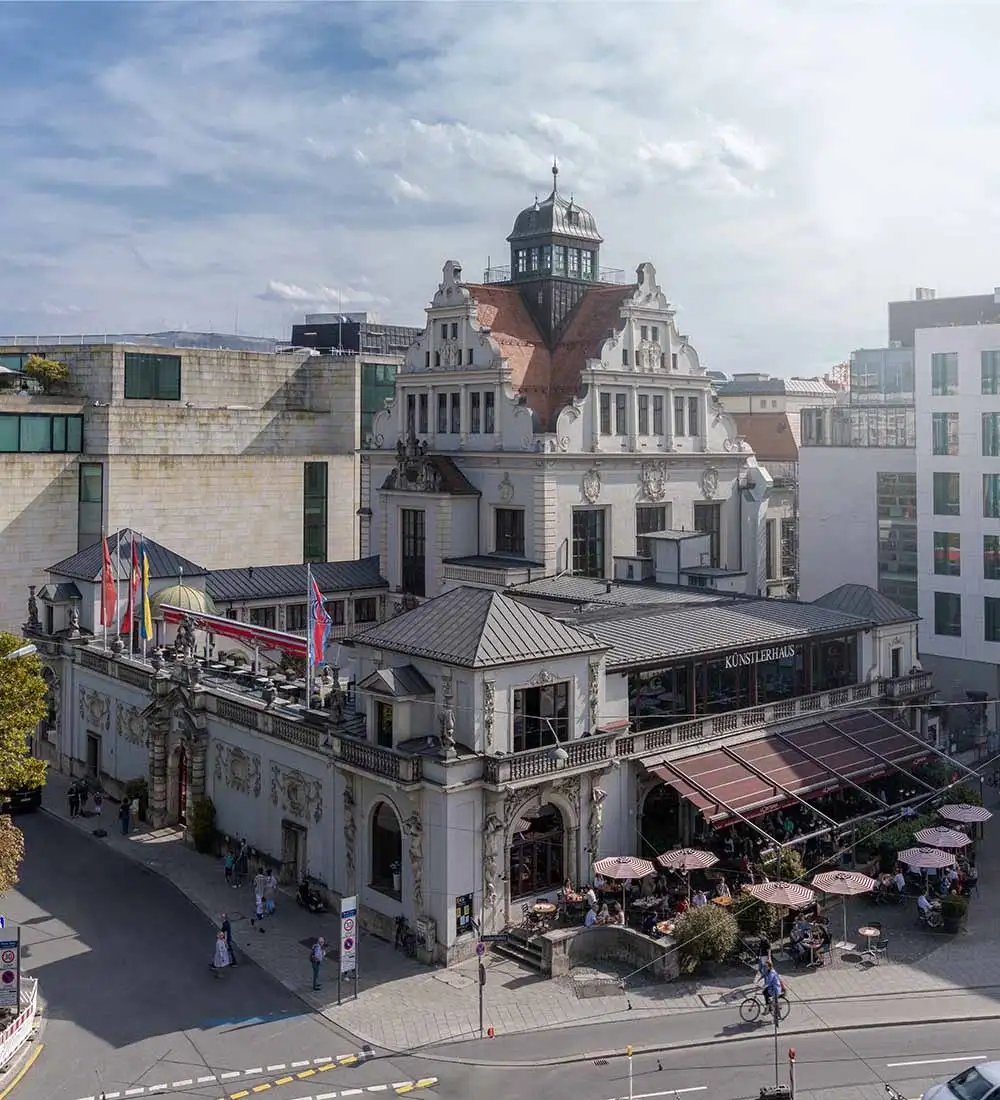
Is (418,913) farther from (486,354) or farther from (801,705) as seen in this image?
(486,354)

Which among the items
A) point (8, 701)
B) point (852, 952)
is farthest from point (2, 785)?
point (852, 952)

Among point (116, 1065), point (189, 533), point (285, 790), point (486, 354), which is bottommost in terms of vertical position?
point (116, 1065)

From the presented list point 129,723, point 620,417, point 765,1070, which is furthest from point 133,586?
point 765,1070

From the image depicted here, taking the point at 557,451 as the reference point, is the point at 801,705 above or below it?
below

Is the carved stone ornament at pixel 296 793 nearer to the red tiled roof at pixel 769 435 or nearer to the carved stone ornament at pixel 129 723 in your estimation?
the carved stone ornament at pixel 129 723

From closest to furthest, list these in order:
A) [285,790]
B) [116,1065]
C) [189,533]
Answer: [116,1065], [285,790], [189,533]

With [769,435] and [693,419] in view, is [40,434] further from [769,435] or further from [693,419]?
[769,435]
